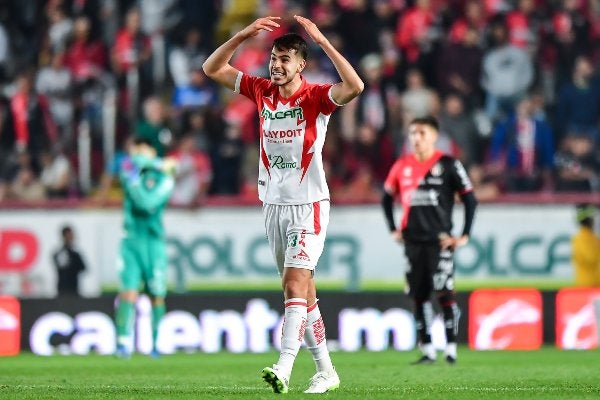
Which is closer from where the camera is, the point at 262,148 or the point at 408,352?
the point at 262,148

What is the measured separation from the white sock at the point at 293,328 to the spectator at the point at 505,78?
10.7m

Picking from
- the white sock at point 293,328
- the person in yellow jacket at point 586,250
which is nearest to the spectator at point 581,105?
the person in yellow jacket at point 586,250

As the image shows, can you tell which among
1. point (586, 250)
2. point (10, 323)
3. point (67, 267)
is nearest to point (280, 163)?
point (10, 323)

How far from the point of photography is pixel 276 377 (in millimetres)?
8555

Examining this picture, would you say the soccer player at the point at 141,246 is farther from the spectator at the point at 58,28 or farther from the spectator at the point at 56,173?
the spectator at the point at 58,28

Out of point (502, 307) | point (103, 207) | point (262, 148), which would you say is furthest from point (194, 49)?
point (262, 148)

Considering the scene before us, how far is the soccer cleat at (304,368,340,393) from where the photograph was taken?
9.10 meters

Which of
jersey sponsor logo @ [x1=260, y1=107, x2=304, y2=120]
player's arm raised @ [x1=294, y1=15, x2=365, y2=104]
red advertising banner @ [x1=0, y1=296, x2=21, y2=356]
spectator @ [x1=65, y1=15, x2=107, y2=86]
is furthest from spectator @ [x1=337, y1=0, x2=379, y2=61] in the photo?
player's arm raised @ [x1=294, y1=15, x2=365, y2=104]

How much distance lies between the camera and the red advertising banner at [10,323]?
53.8 feet

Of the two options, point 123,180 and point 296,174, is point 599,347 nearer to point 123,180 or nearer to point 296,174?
point 123,180

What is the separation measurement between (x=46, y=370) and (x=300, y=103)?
184 inches

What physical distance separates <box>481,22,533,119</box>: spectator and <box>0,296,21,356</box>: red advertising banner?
6686mm

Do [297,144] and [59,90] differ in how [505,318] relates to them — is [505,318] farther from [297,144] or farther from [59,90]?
[297,144]

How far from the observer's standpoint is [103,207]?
1788 cm
